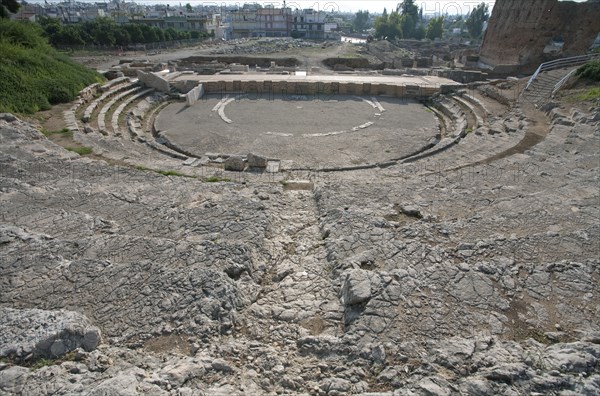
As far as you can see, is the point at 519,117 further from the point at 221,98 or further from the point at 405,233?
the point at 221,98

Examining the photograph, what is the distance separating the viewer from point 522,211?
8227 millimetres

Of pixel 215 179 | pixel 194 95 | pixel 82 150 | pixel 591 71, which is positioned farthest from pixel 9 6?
pixel 591 71

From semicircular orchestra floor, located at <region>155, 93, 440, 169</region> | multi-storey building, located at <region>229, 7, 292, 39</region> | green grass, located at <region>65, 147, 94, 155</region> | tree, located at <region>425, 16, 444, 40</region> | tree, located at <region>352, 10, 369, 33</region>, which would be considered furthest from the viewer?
tree, located at <region>352, 10, 369, 33</region>

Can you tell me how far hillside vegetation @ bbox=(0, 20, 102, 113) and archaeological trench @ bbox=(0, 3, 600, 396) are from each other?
3.57m

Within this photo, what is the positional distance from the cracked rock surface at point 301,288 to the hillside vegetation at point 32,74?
30.0 feet

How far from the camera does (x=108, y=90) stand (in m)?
21.8

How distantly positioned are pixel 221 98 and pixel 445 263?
773 inches

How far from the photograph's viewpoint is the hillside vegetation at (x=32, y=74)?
16.6m

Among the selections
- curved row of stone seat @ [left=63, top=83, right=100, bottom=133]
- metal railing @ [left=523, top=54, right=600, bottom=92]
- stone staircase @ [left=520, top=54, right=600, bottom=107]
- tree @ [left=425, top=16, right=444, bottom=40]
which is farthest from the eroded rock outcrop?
tree @ [left=425, top=16, right=444, bottom=40]

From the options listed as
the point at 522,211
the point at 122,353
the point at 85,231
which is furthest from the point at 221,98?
the point at 122,353

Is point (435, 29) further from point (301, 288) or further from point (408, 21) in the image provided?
point (301, 288)

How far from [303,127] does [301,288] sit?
1301 cm

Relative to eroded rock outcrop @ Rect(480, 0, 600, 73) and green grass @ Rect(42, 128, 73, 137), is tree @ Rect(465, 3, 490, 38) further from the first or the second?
green grass @ Rect(42, 128, 73, 137)

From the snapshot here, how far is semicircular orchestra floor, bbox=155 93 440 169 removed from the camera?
15195 mm
